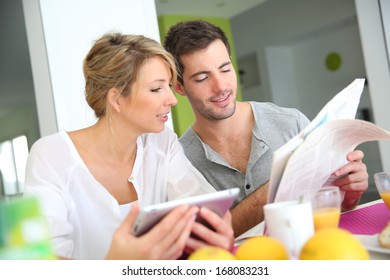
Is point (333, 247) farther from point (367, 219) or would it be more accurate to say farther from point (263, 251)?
point (367, 219)

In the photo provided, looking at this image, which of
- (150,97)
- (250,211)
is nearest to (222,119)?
(150,97)

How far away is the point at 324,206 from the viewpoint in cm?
96

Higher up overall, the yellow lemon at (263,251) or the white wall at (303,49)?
the white wall at (303,49)

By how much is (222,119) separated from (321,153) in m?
0.94

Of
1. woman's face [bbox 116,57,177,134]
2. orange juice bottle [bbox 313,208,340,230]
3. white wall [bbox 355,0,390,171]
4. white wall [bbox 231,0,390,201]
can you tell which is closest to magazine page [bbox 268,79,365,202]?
orange juice bottle [bbox 313,208,340,230]

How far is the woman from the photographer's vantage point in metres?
1.38

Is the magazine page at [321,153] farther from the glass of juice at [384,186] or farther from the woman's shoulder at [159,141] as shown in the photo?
the woman's shoulder at [159,141]

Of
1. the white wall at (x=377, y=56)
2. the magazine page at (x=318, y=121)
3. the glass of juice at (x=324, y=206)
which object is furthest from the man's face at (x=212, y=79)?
the white wall at (x=377, y=56)

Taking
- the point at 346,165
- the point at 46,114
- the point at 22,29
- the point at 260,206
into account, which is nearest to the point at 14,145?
the point at 46,114

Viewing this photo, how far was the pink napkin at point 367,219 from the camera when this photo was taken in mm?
1059

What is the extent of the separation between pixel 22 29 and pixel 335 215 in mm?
2798

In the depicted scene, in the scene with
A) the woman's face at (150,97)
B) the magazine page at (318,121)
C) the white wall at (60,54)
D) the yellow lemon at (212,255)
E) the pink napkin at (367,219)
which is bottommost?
the pink napkin at (367,219)

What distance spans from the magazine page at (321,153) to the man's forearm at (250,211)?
22 cm
